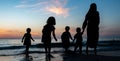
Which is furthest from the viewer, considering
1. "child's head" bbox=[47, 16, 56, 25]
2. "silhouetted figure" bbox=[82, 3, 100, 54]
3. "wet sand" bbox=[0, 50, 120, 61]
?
"child's head" bbox=[47, 16, 56, 25]

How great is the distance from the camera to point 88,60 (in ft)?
40.8

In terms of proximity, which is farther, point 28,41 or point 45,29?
point 28,41

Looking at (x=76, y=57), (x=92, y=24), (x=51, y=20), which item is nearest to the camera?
(x=92, y=24)

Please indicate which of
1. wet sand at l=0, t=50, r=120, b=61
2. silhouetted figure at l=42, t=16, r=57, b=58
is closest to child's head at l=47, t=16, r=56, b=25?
silhouetted figure at l=42, t=16, r=57, b=58

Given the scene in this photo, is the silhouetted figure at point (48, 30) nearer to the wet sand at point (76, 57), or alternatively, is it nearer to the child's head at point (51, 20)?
the child's head at point (51, 20)

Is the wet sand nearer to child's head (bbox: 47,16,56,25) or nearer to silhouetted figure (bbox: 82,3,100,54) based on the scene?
silhouetted figure (bbox: 82,3,100,54)

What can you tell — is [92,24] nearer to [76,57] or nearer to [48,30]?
[76,57]

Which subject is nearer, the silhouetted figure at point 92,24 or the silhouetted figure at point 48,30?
the silhouetted figure at point 92,24

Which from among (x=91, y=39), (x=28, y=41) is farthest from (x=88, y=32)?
(x=28, y=41)

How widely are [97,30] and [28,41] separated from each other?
956 centimetres

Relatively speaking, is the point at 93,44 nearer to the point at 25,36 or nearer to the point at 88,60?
the point at 88,60

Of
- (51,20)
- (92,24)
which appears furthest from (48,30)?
(92,24)

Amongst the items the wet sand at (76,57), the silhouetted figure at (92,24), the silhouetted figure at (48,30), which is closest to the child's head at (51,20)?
the silhouetted figure at (48,30)

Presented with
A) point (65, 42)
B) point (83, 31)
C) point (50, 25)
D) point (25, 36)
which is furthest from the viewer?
point (65, 42)
